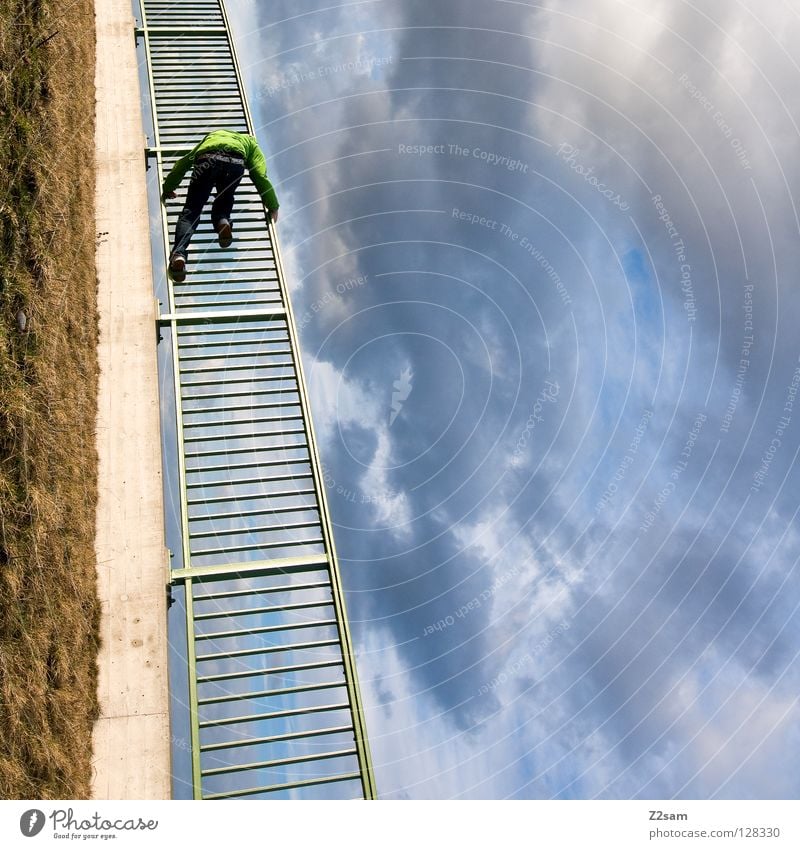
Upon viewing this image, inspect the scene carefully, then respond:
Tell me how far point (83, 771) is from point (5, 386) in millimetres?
3797

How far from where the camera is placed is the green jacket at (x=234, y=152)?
10172mm

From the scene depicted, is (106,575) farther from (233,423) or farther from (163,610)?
(233,423)

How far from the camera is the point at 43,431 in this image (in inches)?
280

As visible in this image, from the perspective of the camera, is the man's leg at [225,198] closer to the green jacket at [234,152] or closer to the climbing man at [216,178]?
the climbing man at [216,178]

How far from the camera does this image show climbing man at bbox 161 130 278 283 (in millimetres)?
10172

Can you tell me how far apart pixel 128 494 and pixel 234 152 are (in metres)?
4.59

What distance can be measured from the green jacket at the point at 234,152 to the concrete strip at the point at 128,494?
67.5 inches

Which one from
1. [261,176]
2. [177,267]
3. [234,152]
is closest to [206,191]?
[234,152]

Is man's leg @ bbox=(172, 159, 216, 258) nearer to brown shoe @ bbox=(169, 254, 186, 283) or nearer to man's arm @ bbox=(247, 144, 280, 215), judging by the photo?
brown shoe @ bbox=(169, 254, 186, 283)

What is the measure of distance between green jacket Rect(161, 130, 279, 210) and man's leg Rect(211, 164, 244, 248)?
0.22 m

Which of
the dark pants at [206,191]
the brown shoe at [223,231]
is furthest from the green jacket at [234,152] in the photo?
the brown shoe at [223,231]

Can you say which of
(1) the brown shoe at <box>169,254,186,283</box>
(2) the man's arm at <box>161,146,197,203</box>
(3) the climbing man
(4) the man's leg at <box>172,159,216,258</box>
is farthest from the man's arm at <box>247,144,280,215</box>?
(1) the brown shoe at <box>169,254,186,283</box>

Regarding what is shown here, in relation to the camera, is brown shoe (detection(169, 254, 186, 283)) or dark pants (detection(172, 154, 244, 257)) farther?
brown shoe (detection(169, 254, 186, 283))
